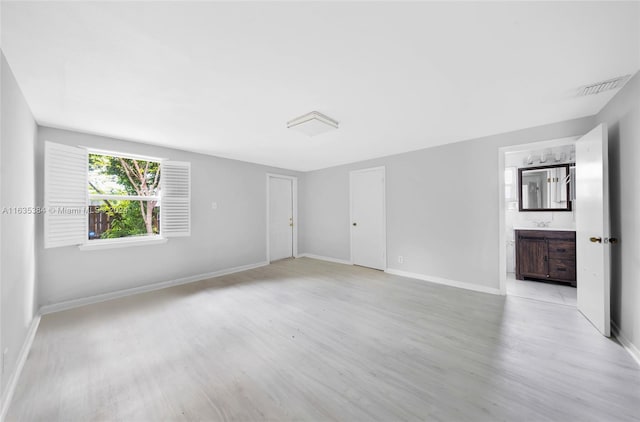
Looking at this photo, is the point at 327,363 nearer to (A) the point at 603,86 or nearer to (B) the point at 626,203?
(B) the point at 626,203

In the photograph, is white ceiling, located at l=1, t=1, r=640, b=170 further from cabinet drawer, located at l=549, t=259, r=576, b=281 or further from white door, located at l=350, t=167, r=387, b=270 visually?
cabinet drawer, located at l=549, t=259, r=576, b=281

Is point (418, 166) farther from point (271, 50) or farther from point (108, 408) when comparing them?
point (108, 408)

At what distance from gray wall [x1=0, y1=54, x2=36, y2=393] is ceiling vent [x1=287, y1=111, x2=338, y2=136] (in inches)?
87.2

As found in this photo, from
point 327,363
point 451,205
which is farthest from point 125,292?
point 451,205

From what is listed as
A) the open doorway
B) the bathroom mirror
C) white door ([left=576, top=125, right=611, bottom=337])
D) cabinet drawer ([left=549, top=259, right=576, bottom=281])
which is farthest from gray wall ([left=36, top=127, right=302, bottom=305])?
cabinet drawer ([left=549, top=259, right=576, bottom=281])

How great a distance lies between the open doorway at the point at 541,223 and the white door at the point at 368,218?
1.96 meters

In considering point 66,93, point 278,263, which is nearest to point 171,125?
point 66,93

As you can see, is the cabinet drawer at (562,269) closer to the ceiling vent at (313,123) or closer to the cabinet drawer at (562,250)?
the cabinet drawer at (562,250)

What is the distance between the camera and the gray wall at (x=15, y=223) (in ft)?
5.26

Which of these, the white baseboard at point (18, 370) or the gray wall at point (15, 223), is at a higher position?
the gray wall at point (15, 223)

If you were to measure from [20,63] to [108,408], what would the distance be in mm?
2487

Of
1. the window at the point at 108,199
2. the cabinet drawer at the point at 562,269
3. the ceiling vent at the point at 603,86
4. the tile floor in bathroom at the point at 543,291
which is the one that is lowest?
the tile floor in bathroom at the point at 543,291

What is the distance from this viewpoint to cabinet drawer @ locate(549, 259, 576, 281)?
3.64 meters

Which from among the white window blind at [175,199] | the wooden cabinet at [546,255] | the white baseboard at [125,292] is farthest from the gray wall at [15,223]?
the wooden cabinet at [546,255]
